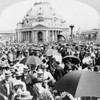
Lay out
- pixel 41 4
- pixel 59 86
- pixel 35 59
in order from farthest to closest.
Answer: pixel 41 4 → pixel 35 59 → pixel 59 86

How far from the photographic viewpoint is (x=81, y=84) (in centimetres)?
612

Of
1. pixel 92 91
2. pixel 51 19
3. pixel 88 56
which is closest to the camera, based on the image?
pixel 92 91

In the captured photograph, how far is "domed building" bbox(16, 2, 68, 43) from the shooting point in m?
105

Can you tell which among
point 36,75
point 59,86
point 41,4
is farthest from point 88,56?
point 41,4

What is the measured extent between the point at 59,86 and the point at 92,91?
0.82 metres

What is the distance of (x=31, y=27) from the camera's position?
107 meters

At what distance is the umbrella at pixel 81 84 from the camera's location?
594 centimetres

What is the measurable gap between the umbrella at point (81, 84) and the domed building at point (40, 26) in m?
90.4

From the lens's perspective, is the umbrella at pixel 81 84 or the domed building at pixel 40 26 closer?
the umbrella at pixel 81 84

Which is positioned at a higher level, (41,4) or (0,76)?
(41,4)

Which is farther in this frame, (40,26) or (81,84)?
(40,26)

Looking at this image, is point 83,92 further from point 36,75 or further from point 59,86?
point 36,75

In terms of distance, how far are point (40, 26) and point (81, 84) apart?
9840cm

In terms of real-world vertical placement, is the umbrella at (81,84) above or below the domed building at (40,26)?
below
